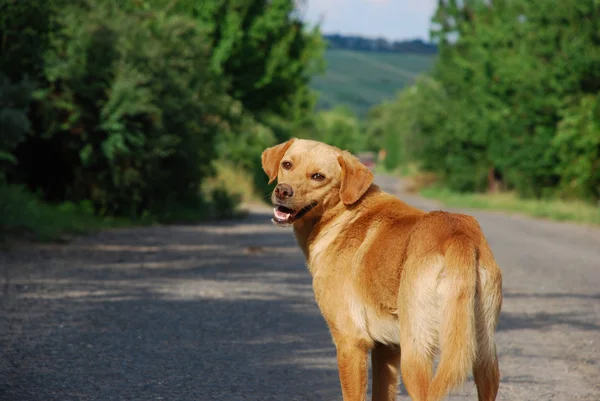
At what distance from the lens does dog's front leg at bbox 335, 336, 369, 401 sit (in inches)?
192

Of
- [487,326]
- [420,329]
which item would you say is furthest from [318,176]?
[487,326]

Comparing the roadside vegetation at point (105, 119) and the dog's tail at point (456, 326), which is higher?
the dog's tail at point (456, 326)

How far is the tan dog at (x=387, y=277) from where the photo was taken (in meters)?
4.42

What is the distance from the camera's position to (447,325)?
14.4 feet

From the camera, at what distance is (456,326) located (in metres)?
4.36

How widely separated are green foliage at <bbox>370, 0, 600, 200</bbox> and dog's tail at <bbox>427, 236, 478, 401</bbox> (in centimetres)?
2762

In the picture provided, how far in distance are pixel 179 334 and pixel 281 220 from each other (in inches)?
109

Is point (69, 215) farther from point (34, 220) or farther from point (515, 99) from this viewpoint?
point (515, 99)

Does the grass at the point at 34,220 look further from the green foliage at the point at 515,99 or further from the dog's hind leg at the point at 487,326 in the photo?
the green foliage at the point at 515,99

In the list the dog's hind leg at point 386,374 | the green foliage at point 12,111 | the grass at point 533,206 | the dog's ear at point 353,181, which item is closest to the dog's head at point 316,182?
the dog's ear at point 353,181

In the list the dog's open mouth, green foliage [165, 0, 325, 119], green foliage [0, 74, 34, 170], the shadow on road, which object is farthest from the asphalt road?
green foliage [165, 0, 325, 119]

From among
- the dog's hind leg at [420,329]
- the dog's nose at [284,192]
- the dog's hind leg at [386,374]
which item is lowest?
the dog's hind leg at [386,374]

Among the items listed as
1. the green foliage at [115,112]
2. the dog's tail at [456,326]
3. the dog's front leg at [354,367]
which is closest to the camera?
the dog's tail at [456,326]

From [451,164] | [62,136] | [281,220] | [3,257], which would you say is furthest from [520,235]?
[451,164]
